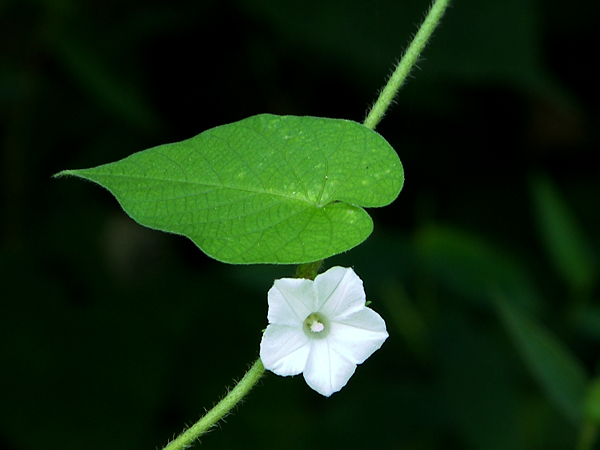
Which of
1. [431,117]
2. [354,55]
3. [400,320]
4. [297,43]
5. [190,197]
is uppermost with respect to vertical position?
[190,197]

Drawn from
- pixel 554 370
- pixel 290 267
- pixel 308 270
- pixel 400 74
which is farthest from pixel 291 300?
pixel 290 267

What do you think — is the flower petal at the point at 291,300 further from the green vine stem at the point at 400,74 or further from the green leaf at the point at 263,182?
the green vine stem at the point at 400,74

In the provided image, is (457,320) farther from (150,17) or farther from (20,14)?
(20,14)

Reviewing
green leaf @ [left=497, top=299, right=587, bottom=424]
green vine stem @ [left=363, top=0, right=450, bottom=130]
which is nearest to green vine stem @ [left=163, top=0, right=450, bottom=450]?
green vine stem @ [left=363, top=0, right=450, bottom=130]

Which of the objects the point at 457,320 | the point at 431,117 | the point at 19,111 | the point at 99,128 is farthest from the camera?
the point at 431,117

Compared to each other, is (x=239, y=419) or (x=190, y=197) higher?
(x=190, y=197)

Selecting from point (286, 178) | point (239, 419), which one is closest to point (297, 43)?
point (239, 419)

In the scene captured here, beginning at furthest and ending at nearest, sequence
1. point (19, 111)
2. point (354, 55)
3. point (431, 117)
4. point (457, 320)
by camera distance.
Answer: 1. point (431, 117)
2. point (19, 111)
3. point (354, 55)
4. point (457, 320)
